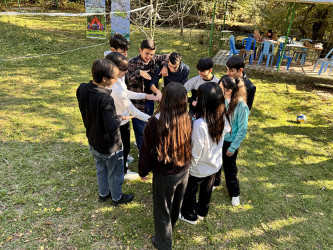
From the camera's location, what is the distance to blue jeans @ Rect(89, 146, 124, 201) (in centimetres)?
279

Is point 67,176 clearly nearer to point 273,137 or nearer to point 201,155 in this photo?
point 201,155

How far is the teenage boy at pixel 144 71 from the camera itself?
3326 mm

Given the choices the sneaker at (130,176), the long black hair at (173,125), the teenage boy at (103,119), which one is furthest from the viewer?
the sneaker at (130,176)

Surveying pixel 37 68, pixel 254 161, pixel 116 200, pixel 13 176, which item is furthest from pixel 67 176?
pixel 37 68

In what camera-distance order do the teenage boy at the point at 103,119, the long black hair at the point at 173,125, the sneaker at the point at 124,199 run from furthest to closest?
the sneaker at the point at 124,199 → the teenage boy at the point at 103,119 → the long black hair at the point at 173,125

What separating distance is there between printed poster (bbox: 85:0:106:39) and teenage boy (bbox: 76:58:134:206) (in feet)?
32.3

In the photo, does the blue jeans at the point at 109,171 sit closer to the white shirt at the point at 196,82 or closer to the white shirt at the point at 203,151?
the white shirt at the point at 203,151

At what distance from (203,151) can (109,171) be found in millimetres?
1256

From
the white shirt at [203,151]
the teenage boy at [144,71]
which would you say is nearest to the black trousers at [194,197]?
the white shirt at [203,151]

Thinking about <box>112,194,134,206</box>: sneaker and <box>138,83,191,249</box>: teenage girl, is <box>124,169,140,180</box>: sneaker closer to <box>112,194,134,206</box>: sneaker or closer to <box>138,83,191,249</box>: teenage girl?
<box>112,194,134,206</box>: sneaker

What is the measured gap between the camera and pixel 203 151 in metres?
2.35

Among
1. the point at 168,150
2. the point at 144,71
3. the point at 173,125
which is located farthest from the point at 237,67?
the point at 168,150

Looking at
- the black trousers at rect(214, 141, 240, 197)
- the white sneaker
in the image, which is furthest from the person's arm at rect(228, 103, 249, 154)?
the white sneaker

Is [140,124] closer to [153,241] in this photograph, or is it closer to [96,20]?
[153,241]
